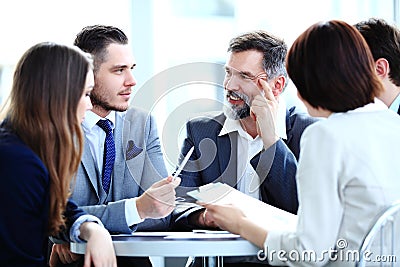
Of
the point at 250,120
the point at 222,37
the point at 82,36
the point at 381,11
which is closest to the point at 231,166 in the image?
the point at 250,120

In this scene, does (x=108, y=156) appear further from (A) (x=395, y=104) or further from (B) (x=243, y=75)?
(A) (x=395, y=104)

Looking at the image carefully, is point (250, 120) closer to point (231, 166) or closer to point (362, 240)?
point (231, 166)

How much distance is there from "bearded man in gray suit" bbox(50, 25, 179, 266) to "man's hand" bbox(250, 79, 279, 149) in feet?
1.08

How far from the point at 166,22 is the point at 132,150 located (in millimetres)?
1392

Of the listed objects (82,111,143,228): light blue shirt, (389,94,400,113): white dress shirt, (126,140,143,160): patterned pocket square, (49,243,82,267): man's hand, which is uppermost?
(389,94,400,113): white dress shirt

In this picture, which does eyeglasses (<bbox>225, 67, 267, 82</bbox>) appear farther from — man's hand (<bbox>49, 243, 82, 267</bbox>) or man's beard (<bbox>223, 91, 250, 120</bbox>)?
man's hand (<bbox>49, 243, 82, 267</bbox>)

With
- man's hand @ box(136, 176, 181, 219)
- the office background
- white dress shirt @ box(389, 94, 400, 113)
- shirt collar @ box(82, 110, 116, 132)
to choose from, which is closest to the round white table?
man's hand @ box(136, 176, 181, 219)

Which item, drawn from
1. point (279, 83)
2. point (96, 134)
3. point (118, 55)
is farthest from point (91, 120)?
point (279, 83)

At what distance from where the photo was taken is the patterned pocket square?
88.3 inches

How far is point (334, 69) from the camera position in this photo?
1610mm

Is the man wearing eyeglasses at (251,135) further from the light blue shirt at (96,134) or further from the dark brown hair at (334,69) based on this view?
the dark brown hair at (334,69)

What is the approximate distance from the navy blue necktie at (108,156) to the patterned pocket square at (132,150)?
53 millimetres

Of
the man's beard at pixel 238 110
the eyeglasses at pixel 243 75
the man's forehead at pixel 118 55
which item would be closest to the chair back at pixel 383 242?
the man's beard at pixel 238 110

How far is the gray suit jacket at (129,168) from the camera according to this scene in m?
2.12
